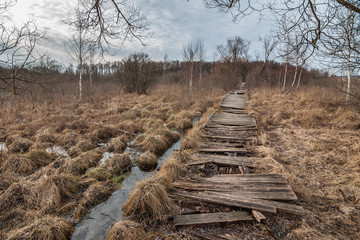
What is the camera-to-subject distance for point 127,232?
2334mm

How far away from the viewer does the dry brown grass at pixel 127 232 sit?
231 cm

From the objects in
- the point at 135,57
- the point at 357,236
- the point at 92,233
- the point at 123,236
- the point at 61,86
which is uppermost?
the point at 135,57

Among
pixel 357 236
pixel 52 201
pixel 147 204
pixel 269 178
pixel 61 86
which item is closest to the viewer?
pixel 357 236

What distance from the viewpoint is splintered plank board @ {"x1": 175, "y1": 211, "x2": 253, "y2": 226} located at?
251 centimetres

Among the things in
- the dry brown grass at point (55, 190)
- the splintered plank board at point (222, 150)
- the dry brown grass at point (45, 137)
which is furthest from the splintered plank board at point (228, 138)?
the dry brown grass at point (45, 137)

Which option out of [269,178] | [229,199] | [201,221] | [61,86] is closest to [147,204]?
[201,221]

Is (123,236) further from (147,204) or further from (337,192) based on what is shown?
(337,192)

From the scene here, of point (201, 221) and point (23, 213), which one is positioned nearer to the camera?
point (201, 221)

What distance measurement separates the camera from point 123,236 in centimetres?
231

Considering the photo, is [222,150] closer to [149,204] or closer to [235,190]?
[235,190]

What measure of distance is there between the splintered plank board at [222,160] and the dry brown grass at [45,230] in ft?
8.24

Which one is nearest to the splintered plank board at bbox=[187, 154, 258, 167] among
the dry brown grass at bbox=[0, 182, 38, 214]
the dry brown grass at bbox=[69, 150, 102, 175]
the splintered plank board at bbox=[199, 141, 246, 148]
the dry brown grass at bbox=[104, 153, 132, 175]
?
the splintered plank board at bbox=[199, 141, 246, 148]

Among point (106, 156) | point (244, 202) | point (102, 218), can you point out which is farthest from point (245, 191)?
point (106, 156)

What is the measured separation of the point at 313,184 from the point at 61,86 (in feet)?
53.6
